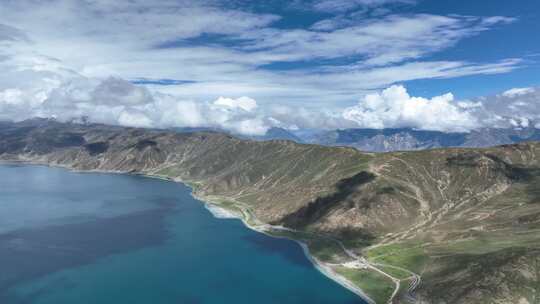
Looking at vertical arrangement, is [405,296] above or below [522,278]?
below

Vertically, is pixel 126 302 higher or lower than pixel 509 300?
lower

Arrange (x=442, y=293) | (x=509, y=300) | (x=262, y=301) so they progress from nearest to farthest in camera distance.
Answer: (x=509, y=300), (x=442, y=293), (x=262, y=301)

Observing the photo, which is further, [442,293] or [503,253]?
[503,253]

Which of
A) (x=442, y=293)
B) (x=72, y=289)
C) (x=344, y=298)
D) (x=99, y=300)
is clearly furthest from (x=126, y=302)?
(x=442, y=293)

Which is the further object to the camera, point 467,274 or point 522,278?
point 467,274

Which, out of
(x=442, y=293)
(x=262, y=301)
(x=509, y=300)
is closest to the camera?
→ (x=509, y=300)

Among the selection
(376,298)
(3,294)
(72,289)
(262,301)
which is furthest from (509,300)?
(3,294)

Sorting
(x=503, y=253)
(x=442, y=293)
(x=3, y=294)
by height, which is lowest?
(x=3, y=294)

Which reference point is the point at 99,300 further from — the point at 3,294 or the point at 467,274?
the point at 467,274

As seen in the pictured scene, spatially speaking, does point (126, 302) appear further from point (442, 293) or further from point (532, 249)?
point (532, 249)
